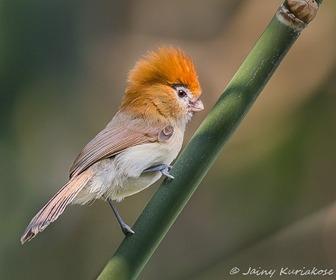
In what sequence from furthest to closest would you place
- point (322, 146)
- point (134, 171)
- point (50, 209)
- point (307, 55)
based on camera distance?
point (307, 55), point (322, 146), point (134, 171), point (50, 209)

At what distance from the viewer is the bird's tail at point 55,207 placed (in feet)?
3.98

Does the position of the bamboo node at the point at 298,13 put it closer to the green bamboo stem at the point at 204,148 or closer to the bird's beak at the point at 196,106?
the green bamboo stem at the point at 204,148

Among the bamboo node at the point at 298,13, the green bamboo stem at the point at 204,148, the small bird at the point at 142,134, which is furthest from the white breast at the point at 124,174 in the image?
the bamboo node at the point at 298,13

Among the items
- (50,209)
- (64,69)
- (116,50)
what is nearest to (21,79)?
(64,69)

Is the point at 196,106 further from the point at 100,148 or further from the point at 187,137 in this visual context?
the point at 187,137

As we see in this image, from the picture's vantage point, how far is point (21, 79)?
3125 mm

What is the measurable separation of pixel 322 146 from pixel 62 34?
1.16 metres

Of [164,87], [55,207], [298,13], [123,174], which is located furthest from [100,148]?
[298,13]

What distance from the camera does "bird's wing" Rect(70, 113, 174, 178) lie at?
69.1 inches

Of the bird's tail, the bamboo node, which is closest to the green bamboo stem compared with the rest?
the bamboo node

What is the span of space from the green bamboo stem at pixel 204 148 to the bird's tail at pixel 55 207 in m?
0.14

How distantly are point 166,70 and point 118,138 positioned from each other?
0.21m

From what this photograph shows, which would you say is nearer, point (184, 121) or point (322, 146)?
point (184, 121)

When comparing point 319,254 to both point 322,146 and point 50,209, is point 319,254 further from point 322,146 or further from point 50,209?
point 50,209
